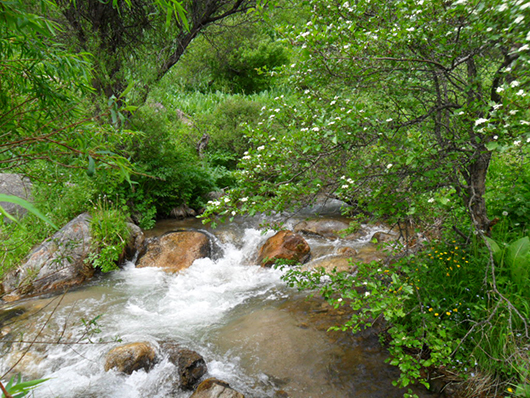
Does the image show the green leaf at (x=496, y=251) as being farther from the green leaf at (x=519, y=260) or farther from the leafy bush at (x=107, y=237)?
the leafy bush at (x=107, y=237)

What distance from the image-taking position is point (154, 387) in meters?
3.43

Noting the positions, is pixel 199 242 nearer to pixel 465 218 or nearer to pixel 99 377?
pixel 99 377

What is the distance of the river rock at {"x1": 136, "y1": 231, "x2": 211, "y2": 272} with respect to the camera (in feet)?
22.3

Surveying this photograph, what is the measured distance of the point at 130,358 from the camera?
3646 mm

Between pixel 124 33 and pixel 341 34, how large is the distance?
18.3ft

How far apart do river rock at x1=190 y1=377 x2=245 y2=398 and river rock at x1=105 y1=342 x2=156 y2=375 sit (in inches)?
29.2

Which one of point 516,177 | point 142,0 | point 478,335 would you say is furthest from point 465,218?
point 142,0

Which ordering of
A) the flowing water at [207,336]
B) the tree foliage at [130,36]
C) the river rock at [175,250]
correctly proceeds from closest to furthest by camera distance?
the flowing water at [207,336]
the tree foliage at [130,36]
the river rock at [175,250]

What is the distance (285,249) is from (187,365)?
3.39m

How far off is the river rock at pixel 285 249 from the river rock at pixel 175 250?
1.25 m

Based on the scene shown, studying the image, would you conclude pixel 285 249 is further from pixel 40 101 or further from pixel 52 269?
pixel 40 101

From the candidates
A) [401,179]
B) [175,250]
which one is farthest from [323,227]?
[401,179]

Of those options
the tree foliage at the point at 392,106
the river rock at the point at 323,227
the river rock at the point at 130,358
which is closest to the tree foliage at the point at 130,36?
the tree foliage at the point at 392,106

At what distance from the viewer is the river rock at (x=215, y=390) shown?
3.09m
